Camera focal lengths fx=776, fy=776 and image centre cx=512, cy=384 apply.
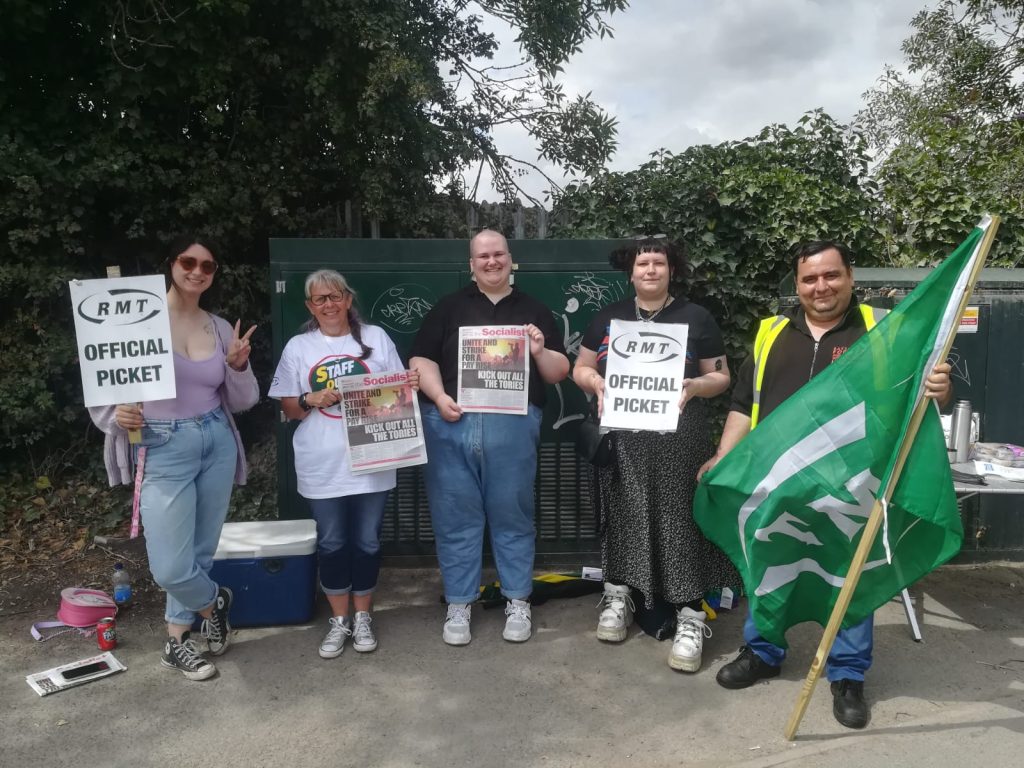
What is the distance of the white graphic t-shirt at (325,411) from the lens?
3654 millimetres

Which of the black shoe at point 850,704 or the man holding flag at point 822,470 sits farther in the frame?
the black shoe at point 850,704

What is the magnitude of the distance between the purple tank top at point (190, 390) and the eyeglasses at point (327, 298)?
1.69 ft

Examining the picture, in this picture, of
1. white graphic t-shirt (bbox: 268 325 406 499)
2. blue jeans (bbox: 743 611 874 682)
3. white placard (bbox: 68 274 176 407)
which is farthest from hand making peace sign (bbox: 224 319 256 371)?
blue jeans (bbox: 743 611 874 682)

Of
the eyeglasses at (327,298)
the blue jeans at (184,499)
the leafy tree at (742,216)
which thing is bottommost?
the blue jeans at (184,499)

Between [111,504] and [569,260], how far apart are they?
13.1 feet

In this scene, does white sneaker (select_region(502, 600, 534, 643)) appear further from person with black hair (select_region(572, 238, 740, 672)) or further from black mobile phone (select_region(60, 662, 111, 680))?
black mobile phone (select_region(60, 662, 111, 680))

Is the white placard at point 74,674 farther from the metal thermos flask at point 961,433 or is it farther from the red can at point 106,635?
the metal thermos flask at point 961,433

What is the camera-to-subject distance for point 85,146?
5664 mm

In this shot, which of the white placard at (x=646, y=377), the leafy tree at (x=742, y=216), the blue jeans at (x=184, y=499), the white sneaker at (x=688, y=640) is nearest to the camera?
the blue jeans at (x=184, y=499)

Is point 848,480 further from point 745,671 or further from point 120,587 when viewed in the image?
point 120,587

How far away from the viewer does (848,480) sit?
297cm

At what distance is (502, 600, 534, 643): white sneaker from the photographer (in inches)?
154

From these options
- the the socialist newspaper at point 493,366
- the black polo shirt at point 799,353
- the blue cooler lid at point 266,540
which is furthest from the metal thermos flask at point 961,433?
the blue cooler lid at point 266,540

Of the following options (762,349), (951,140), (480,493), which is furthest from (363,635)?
(951,140)
